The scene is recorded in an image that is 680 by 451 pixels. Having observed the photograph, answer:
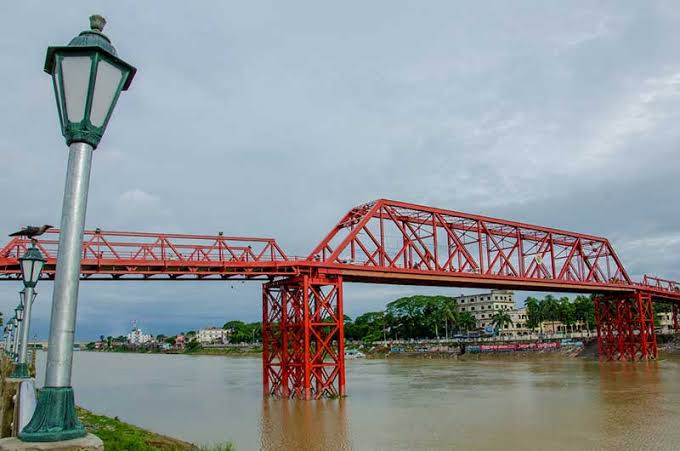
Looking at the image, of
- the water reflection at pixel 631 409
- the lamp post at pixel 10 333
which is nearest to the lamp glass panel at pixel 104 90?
the water reflection at pixel 631 409

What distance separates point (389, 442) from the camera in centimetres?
1905

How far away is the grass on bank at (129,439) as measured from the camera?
12281 mm

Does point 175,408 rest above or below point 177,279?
below

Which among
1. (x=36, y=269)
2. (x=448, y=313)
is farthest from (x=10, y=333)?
(x=448, y=313)

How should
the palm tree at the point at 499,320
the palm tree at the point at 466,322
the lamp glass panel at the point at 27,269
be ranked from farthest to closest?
1. the palm tree at the point at 466,322
2. the palm tree at the point at 499,320
3. the lamp glass panel at the point at 27,269

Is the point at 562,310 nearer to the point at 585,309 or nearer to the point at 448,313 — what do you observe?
the point at 585,309

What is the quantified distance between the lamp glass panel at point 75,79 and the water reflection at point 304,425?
16.4 meters

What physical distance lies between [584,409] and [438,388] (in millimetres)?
14478

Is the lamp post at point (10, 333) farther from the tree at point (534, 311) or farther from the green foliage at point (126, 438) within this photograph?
the tree at point (534, 311)

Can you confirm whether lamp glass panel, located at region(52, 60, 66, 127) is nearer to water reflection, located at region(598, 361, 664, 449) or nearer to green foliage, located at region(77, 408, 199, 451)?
green foliage, located at region(77, 408, 199, 451)

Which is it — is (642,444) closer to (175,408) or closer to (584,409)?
(584,409)

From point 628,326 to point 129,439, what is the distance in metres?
64.5

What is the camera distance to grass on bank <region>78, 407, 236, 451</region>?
1228 centimetres

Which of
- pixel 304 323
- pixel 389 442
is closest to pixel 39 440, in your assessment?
pixel 389 442
